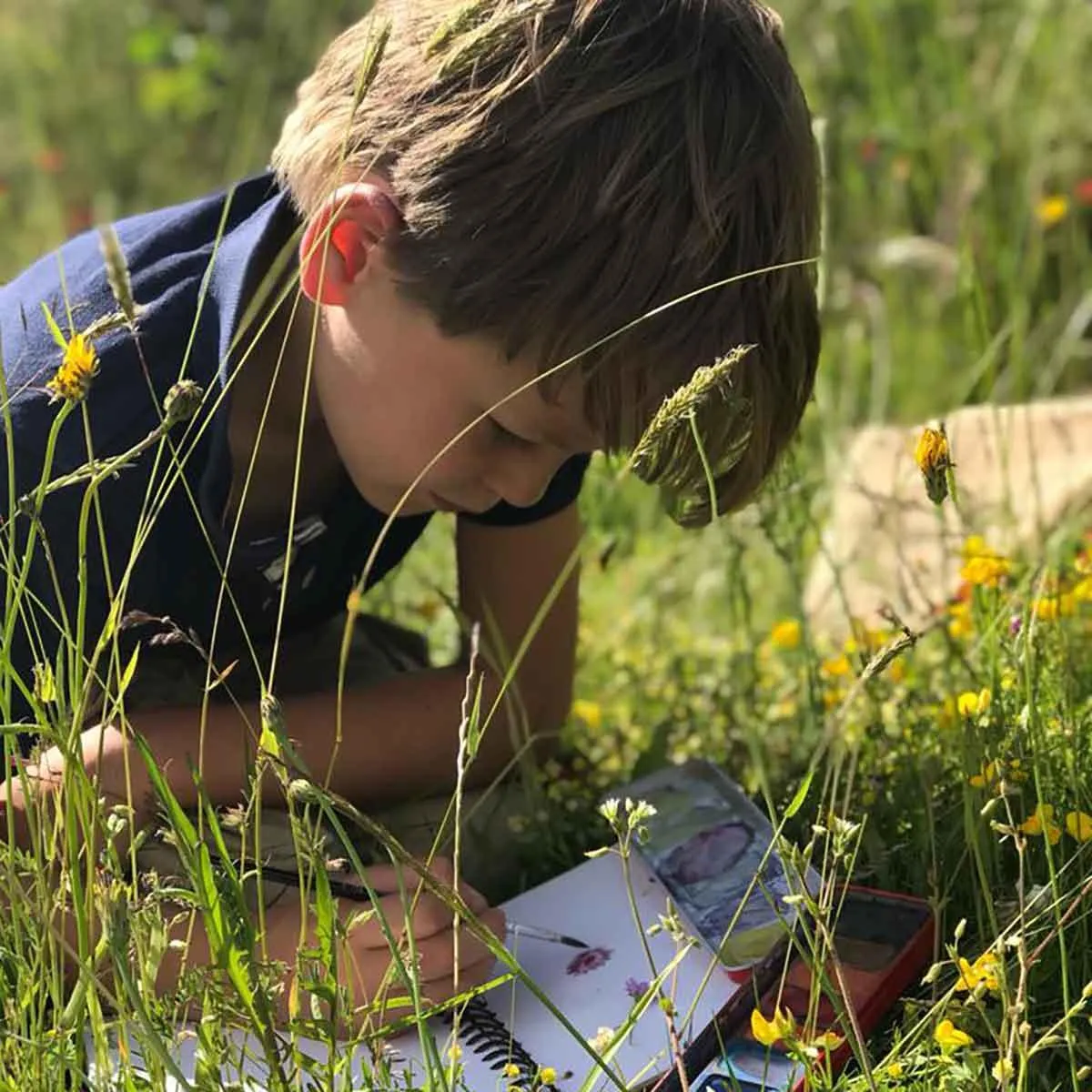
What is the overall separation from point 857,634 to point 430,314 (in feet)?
2.02

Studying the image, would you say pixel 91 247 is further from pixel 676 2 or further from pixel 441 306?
pixel 676 2

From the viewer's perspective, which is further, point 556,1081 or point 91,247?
point 91,247

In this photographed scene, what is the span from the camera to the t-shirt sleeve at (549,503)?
6.57ft

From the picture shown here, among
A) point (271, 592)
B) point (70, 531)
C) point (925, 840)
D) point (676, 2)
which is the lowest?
point (925, 840)

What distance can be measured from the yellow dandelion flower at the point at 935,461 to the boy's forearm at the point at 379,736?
2.83 feet

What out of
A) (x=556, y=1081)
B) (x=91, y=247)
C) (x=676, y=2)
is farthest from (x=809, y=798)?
(x=91, y=247)

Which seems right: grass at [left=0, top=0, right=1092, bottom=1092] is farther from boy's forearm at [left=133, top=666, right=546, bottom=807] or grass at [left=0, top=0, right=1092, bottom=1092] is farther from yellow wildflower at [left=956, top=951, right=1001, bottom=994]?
boy's forearm at [left=133, top=666, right=546, bottom=807]

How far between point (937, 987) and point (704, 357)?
0.59m

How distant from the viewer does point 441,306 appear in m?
1.51

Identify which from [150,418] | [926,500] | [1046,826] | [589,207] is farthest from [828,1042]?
[926,500]

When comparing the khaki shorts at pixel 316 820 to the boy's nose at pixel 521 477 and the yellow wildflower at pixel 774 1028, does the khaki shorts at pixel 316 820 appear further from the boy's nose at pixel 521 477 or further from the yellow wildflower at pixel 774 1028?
the yellow wildflower at pixel 774 1028

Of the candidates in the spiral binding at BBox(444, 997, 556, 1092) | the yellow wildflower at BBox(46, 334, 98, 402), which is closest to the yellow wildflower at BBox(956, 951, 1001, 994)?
the spiral binding at BBox(444, 997, 556, 1092)

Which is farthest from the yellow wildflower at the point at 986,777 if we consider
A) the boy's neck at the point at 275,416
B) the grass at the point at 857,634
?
the boy's neck at the point at 275,416

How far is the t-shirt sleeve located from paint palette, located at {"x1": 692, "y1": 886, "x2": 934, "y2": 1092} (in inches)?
27.2
